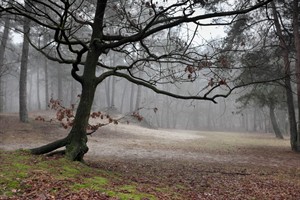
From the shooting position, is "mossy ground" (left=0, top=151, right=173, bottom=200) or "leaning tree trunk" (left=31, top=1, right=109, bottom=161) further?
"leaning tree trunk" (left=31, top=1, right=109, bottom=161)

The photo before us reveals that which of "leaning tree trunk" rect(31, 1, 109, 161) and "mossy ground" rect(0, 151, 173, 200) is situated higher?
"leaning tree trunk" rect(31, 1, 109, 161)

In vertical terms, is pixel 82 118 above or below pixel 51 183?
above

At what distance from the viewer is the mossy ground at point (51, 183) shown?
15.1 feet

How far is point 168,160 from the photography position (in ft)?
39.3

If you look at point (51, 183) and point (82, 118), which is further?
point (82, 118)

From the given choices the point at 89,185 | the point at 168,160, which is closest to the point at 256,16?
the point at 168,160

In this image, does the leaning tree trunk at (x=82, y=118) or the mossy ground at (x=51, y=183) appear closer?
the mossy ground at (x=51, y=183)

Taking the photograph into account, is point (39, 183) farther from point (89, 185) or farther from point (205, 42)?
point (205, 42)

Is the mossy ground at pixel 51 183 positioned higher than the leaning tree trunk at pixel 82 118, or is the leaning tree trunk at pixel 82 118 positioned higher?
the leaning tree trunk at pixel 82 118

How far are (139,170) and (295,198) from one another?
4.46m

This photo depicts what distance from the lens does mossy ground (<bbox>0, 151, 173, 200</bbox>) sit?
4.61m

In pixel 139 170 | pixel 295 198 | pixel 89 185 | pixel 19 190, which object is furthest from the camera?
pixel 139 170

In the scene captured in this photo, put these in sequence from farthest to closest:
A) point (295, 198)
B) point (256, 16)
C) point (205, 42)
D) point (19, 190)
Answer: point (256, 16) < point (205, 42) < point (295, 198) < point (19, 190)

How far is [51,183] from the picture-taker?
5.05 m
